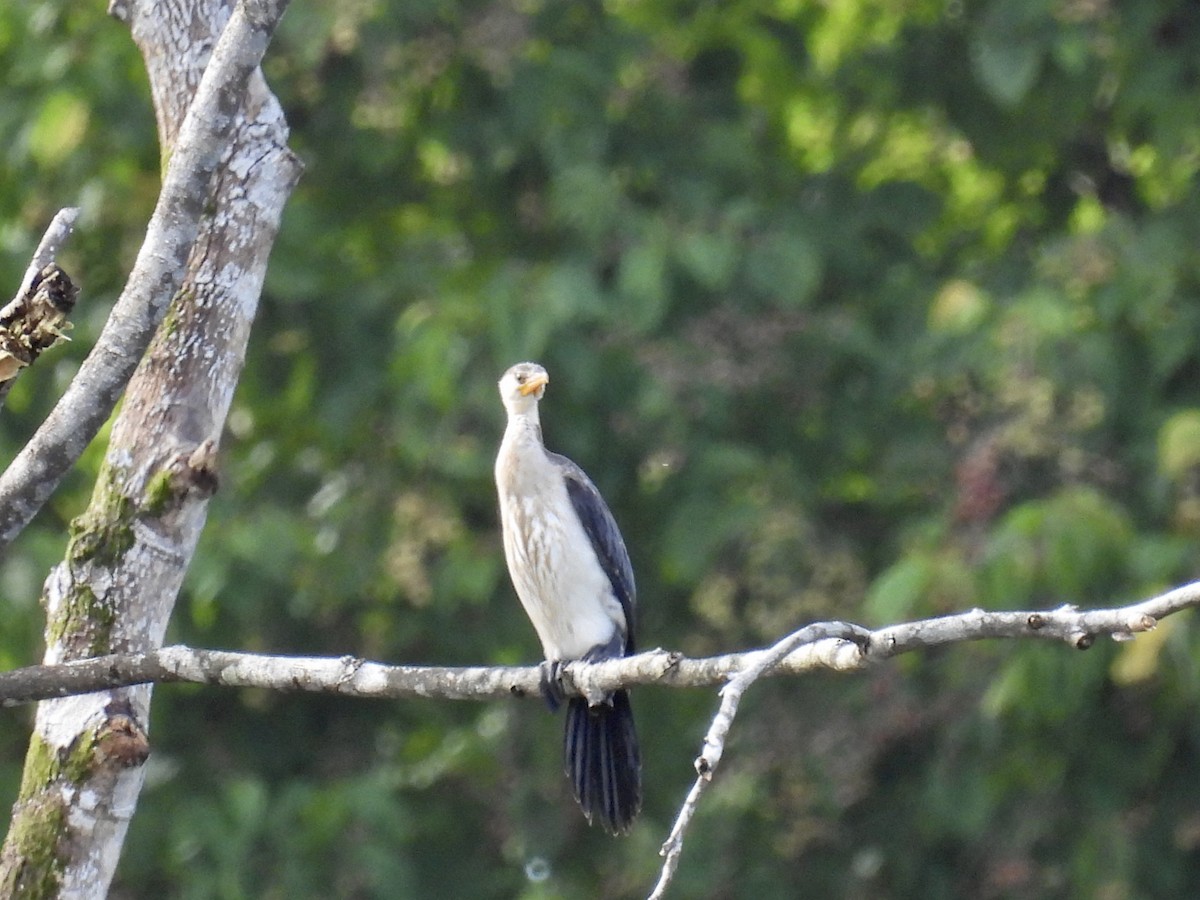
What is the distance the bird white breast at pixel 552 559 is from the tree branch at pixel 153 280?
178 centimetres

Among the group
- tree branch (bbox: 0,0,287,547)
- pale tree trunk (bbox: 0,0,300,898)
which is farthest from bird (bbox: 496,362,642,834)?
tree branch (bbox: 0,0,287,547)

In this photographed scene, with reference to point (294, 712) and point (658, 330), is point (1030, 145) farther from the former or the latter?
point (294, 712)

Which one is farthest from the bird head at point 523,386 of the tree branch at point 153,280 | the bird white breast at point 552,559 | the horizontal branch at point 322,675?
the tree branch at point 153,280

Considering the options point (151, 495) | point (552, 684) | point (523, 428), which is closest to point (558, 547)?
point (523, 428)

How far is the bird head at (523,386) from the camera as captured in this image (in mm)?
4930

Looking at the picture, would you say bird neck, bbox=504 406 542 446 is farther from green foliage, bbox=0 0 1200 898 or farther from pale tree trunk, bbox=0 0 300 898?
pale tree trunk, bbox=0 0 300 898

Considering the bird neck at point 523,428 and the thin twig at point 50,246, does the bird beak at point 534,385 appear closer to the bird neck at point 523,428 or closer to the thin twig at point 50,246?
the bird neck at point 523,428

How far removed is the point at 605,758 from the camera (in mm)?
4492

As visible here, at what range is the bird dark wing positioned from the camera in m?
4.97

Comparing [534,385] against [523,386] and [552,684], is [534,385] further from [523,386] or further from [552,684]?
[552,684]

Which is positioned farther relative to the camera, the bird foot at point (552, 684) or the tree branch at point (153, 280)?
the bird foot at point (552, 684)

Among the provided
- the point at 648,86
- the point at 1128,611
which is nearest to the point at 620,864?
the point at 648,86

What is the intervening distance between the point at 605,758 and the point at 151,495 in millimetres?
1428

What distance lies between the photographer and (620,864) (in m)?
7.04
